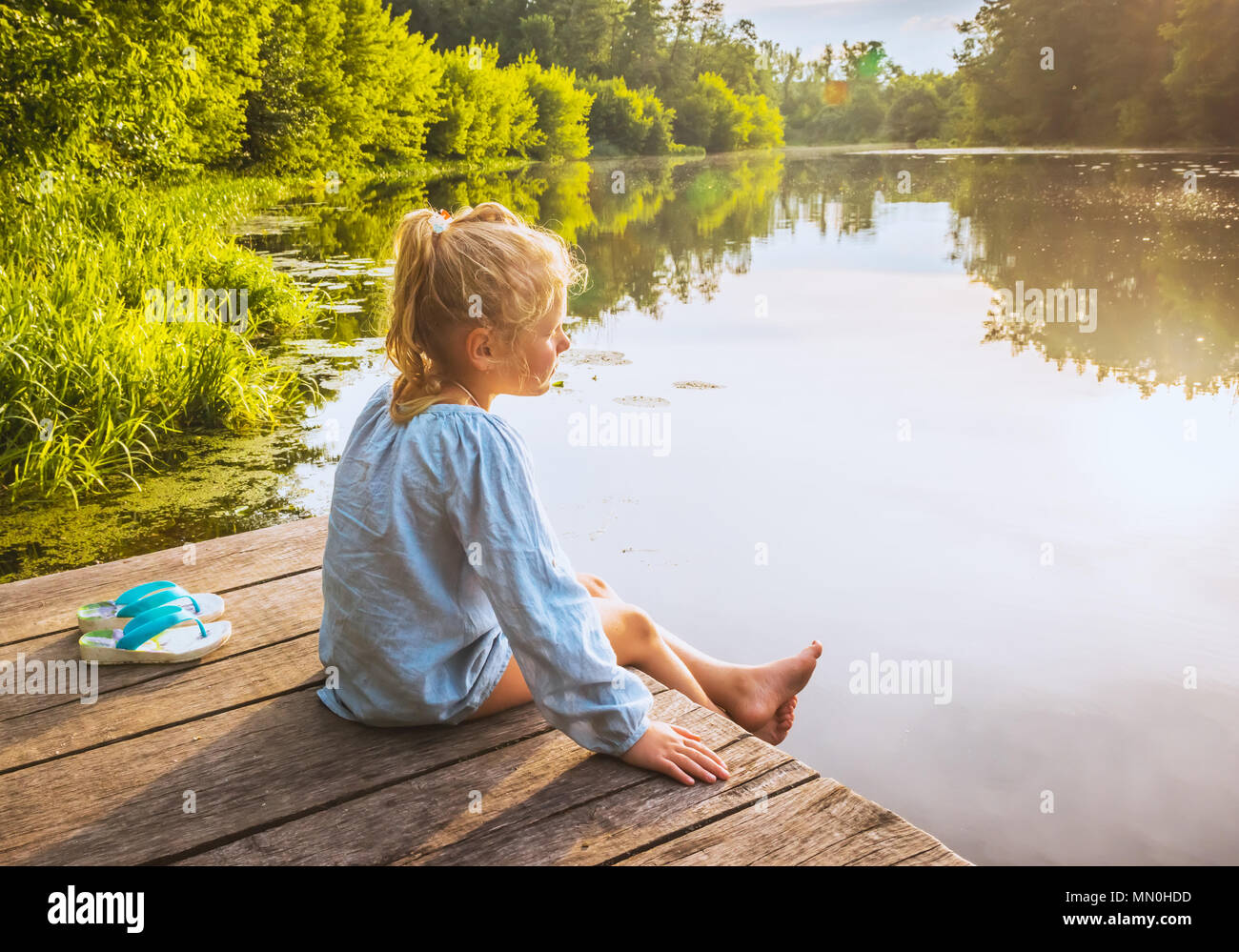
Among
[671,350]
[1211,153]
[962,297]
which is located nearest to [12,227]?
[671,350]

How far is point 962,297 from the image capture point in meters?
8.19

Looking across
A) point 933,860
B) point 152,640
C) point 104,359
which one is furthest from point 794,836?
point 104,359

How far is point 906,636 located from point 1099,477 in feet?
5.61

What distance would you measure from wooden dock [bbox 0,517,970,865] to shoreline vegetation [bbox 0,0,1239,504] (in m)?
2.42

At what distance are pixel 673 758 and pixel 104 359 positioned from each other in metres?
3.64

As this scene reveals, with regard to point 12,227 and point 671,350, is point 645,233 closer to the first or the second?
point 671,350

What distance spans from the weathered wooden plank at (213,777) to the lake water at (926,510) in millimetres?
1292

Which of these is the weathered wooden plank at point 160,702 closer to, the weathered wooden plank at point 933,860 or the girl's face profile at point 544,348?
the girl's face profile at point 544,348

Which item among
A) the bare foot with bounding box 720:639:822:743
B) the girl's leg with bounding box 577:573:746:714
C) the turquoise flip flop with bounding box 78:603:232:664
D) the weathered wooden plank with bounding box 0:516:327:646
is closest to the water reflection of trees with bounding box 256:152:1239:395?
the bare foot with bounding box 720:639:822:743

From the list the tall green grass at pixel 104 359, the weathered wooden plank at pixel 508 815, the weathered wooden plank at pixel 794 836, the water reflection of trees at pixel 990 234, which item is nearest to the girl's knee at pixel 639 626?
the weathered wooden plank at pixel 508 815

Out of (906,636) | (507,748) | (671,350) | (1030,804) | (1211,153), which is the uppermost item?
(1211,153)

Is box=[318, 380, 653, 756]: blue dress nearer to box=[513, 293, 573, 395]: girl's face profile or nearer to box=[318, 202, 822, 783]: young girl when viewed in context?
box=[318, 202, 822, 783]: young girl

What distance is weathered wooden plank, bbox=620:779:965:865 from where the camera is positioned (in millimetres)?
1403

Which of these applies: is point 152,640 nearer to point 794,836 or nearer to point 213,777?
point 213,777
